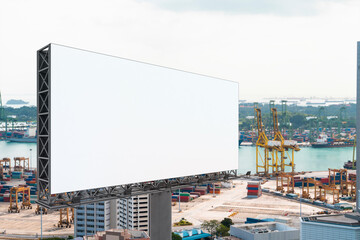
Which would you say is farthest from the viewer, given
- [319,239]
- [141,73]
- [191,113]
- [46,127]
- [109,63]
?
[319,239]

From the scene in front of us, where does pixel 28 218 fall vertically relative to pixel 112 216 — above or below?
below

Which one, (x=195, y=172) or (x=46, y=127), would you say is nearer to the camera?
(x=46, y=127)

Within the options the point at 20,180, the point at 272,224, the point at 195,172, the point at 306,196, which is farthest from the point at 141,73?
the point at 20,180

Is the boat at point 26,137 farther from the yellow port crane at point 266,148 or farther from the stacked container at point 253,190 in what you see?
the stacked container at point 253,190

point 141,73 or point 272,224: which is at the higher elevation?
point 141,73

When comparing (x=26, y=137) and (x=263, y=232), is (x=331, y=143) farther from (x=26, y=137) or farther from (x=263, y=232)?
(x=263, y=232)

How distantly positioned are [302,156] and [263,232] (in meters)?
73.4

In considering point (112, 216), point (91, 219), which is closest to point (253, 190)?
point (112, 216)

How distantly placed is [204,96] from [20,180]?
152ft

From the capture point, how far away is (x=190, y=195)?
45188 millimetres

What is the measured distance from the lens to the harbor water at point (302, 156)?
77.2 meters

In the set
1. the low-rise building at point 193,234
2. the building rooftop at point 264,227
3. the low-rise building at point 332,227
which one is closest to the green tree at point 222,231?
the low-rise building at point 193,234

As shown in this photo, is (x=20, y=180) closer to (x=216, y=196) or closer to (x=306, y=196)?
(x=216, y=196)

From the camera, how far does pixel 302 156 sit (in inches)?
3676
